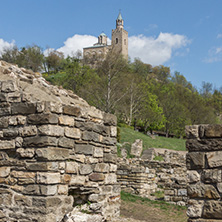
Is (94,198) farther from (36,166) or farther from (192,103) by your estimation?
(192,103)

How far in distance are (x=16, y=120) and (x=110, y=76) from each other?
23703 millimetres

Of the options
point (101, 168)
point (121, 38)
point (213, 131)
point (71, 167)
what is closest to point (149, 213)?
point (101, 168)

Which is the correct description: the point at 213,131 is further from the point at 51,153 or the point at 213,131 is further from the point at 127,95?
the point at 127,95

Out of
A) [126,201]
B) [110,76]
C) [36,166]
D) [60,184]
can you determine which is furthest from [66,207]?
[110,76]

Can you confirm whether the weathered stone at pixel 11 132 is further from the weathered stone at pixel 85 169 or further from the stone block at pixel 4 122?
the weathered stone at pixel 85 169

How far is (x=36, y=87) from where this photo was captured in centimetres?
594

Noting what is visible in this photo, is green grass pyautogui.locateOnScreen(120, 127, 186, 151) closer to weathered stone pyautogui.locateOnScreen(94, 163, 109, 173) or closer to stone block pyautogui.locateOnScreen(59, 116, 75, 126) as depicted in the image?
weathered stone pyautogui.locateOnScreen(94, 163, 109, 173)

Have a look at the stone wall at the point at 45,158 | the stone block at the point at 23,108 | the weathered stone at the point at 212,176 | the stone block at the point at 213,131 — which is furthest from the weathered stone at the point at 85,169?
the stone block at the point at 213,131

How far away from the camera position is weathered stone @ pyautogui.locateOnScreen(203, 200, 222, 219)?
3.48m

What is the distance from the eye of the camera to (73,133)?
17.5 feet

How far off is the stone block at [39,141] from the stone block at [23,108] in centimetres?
47

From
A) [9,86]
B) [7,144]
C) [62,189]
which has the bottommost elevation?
[62,189]

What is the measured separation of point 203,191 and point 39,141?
2.68 meters

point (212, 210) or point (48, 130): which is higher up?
point (48, 130)
